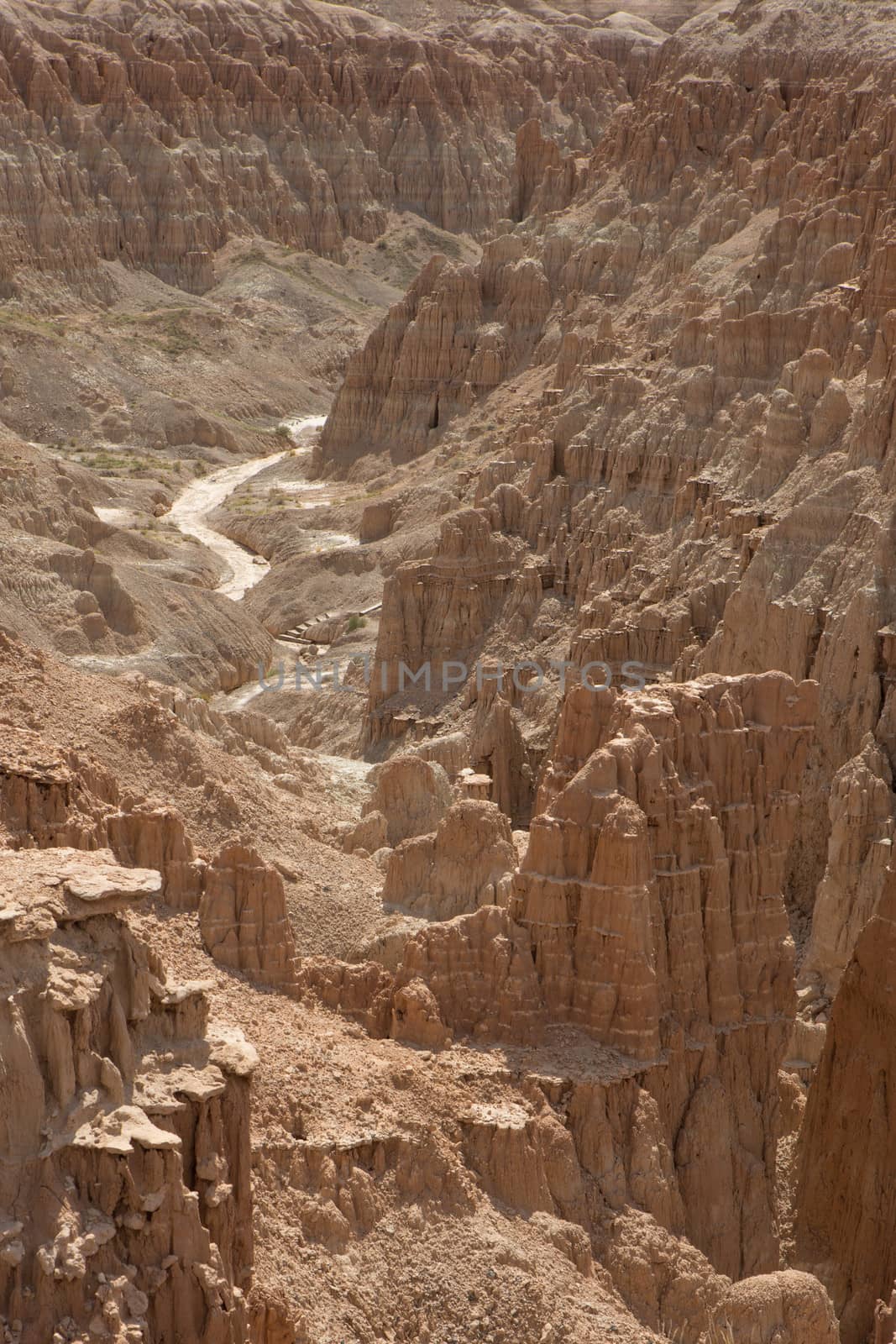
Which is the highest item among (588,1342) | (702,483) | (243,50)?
→ (243,50)

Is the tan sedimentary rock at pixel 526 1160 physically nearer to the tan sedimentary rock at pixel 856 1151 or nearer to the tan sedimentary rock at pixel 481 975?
the tan sedimentary rock at pixel 481 975

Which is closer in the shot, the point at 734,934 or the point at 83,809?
the point at 83,809

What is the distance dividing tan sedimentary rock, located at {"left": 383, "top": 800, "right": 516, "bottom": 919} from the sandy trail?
3575 centimetres

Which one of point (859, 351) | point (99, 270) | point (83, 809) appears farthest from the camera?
point (99, 270)

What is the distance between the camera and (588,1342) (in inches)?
657

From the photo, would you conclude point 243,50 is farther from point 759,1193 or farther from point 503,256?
point 759,1193

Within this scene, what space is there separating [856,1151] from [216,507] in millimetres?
51862

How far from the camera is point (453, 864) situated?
24.1 metres

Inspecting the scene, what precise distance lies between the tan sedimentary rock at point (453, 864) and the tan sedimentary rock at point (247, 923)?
13.1ft

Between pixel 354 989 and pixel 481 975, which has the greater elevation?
pixel 481 975

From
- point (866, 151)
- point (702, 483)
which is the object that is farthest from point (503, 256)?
point (702, 483)

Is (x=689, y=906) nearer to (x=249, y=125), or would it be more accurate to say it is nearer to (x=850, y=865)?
(x=850, y=865)

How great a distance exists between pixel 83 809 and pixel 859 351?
24.9 m

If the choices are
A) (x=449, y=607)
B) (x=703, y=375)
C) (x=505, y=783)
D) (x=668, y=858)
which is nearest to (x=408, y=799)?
(x=505, y=783)
